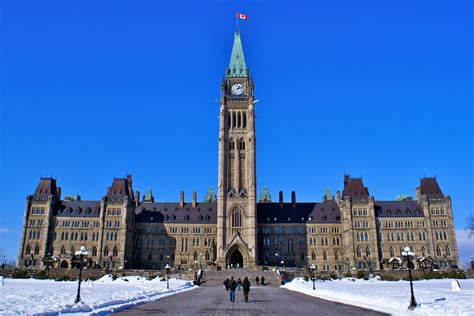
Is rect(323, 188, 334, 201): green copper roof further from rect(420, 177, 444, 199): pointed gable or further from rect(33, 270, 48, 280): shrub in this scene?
rect(33, 270, 48, 280): shrub

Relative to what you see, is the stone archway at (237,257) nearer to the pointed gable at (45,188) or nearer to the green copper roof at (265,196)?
the green copper roof at (265,196)

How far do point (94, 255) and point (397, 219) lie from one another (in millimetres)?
67463

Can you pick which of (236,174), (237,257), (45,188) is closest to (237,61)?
(236,174)

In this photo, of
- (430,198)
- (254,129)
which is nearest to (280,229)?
(254,129)

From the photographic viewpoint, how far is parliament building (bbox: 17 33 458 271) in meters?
89.0

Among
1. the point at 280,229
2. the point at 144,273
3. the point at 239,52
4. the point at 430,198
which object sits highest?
the point at 239,52

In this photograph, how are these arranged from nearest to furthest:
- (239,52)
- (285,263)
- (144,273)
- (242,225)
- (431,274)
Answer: (431,274) < (144,273) < (242,225) < (285,263) < (239,52)

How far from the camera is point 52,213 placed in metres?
93.3

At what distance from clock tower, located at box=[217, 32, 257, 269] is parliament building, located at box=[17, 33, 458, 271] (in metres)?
0.22

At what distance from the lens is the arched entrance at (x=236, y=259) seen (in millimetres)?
88750

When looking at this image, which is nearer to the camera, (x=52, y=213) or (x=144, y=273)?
(x=144, y=273)

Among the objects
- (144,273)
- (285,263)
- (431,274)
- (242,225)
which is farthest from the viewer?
(285,263)

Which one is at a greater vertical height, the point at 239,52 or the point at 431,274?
the point at 239,52

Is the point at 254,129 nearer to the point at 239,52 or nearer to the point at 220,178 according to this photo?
the point at 220,178
